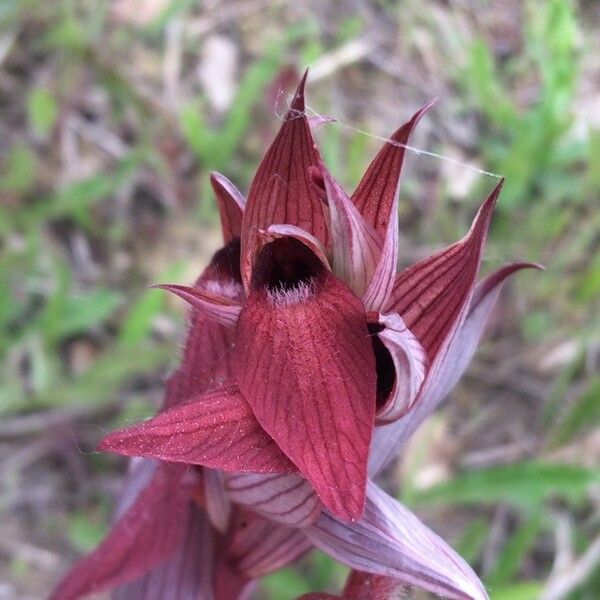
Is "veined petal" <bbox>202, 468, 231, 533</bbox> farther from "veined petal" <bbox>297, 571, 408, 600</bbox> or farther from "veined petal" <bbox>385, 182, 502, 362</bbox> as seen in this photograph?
"veined petal" <bbox>385, 182, 502, 362</bbox>

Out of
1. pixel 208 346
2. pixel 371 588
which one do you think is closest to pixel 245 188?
pixel 208 346

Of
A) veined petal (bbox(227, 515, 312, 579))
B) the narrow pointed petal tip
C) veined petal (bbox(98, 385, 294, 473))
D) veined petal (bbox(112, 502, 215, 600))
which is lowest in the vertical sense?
veined petal (bbox(112, 502, 215, 600))

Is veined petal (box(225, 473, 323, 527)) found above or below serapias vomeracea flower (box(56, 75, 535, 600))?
below

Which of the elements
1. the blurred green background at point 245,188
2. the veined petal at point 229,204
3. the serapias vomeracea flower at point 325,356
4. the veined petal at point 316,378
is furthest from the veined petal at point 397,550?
the blurred green background at point 245,188

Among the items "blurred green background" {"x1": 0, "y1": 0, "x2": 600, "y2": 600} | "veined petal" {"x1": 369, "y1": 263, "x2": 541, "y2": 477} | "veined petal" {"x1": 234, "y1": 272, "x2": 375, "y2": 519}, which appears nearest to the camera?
"veined petal" {"x1": 234, "y1": 272, "x2": 375, "y2": 519}

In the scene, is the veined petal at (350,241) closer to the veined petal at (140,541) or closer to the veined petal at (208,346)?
the veined petal at (208,346)

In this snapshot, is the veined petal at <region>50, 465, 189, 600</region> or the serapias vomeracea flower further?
the veined petal at <region>50, 465, 189, 600</region>

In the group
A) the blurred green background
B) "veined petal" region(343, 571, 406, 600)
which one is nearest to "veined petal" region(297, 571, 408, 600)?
"veined petal" region(343, 571, 406, 600)

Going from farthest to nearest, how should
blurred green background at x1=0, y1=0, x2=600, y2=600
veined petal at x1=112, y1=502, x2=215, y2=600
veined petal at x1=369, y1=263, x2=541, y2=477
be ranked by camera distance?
1. blurred green background at x1=0, y1=0, x2=600, y2=600
2. veined petal at x1=112, y1=502, x2=215, y2=600
3. veined petal at x1=369, y1=263, x2=541, y2=477
